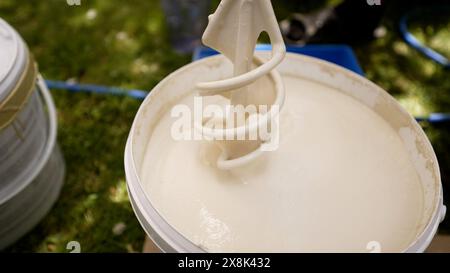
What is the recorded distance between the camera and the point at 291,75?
1466 mm

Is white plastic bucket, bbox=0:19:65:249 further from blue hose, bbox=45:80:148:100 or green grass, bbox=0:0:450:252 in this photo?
blue hose, bbox=45:80:148:100

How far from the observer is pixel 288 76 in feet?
4.81

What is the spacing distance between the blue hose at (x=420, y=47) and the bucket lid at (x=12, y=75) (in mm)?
2452

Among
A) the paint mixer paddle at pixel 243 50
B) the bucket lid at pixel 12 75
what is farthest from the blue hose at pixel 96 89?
the paint mixer paddle at pixel 243 50

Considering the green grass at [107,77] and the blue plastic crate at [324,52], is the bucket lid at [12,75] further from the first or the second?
the blue plastic crate at [324,52]

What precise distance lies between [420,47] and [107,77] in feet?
7.12

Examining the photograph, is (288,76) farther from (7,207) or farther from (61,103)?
(61,103)

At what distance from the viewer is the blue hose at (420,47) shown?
2.61 metres

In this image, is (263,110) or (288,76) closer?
(263,110)
